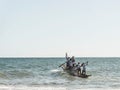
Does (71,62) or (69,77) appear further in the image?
(71,62)

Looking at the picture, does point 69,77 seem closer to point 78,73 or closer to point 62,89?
point 78,73

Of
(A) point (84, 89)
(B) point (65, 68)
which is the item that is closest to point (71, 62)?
(B) point (65, 68)

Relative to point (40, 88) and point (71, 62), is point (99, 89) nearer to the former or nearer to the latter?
point (40, 88)

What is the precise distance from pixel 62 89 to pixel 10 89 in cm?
357

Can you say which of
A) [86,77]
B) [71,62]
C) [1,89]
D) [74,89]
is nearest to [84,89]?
[74,89]

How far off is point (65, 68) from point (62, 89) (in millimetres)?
15185

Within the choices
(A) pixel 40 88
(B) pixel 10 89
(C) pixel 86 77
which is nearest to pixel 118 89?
(A) pixel 40 88

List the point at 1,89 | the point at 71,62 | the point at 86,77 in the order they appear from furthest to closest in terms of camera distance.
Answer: the point at 71,62, the point at 86,77, the point at 1,89

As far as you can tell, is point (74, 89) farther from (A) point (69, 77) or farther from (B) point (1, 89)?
(A) point (69, 77)

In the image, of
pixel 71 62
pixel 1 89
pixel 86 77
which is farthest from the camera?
pixel 71 62

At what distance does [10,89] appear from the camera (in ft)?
78.7

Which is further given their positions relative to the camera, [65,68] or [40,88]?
[65,68]

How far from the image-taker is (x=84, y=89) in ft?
82.5

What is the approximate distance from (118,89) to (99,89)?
1299mm
